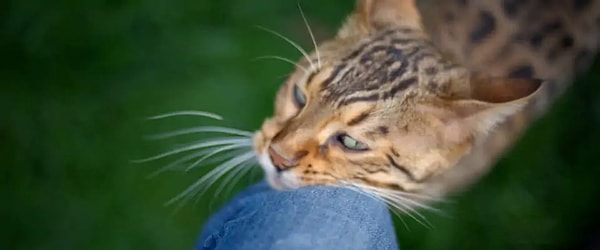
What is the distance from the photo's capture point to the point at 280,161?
129cm

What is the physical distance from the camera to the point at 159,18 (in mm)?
1781

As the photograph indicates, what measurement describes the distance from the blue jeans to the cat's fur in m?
0.11

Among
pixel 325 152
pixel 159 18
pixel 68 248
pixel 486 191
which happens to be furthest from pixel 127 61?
pixel 486 191

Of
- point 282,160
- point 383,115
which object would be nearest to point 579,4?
point 383,115

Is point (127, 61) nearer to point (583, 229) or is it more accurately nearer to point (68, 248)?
point (68, 248)

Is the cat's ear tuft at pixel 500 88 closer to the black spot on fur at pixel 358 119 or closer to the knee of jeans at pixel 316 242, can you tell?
the black spot on fur at pixel 358 119

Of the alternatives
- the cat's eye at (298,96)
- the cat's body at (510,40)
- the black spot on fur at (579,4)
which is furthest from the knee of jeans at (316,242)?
the black spot on fur at (579,4)

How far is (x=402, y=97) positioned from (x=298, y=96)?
164mm

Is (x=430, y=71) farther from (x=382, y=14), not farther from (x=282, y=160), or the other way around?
(x=282, y=160)

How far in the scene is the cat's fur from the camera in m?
1.27

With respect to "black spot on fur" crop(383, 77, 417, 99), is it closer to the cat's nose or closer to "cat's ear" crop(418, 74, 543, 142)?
"cat's ear" crop(418, 74, 543, 142)

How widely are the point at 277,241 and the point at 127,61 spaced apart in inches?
33.1

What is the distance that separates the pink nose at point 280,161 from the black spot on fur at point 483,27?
0.38 m

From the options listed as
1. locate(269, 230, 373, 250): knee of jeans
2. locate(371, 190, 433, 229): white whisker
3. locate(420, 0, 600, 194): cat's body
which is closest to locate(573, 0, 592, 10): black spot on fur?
locate(420, 0, 600, 194): cat's body
